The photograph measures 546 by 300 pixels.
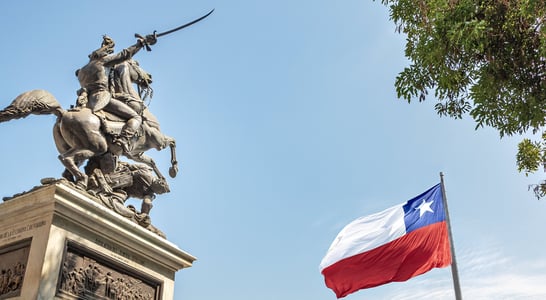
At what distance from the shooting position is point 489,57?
9070mm

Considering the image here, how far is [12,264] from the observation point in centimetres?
837

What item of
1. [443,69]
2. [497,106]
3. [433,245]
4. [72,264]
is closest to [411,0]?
[443,69]

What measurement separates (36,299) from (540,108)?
24.2 feet

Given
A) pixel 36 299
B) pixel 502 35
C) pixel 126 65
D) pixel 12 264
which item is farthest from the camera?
pixel 126 65

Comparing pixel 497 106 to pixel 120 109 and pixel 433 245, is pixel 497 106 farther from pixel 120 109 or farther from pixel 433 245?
pixel 120 109

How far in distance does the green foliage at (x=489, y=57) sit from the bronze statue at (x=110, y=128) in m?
4.58

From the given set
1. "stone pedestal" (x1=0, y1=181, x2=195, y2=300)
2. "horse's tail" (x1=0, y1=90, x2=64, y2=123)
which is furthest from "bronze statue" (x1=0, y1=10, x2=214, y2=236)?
"stone pedestal" (x1=0, y1=181, x2=195, y2=300)

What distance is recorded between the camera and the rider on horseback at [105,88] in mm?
10445

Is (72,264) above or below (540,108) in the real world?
below

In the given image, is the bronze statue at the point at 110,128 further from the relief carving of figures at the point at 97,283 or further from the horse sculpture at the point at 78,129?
the relief carving of figures at the point at 97,283

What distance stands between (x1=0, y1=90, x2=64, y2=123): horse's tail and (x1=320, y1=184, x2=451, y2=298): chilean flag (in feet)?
22.2

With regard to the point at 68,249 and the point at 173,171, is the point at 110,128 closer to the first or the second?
the point at 173,171

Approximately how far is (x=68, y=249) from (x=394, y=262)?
6.91m

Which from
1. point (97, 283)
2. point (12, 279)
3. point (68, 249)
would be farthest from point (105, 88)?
point (12, 279)
